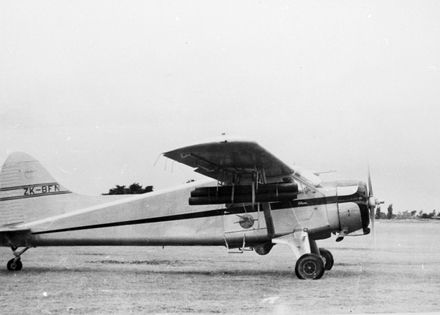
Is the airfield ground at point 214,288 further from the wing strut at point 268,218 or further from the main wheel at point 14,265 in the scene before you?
the wing strut at point 268,218

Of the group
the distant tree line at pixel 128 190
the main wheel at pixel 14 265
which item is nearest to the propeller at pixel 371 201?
the distant tree line at pixel 128 190

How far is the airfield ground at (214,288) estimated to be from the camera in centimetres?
676

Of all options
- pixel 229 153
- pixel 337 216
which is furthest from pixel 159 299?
pixel 337 216

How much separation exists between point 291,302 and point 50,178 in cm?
619

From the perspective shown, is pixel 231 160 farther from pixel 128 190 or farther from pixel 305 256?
pixel 128 190

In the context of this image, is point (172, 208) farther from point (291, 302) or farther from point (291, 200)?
point (291, 302)

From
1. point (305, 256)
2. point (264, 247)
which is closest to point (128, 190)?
point (264, 247)

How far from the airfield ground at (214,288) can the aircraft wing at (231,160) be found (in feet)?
5.86

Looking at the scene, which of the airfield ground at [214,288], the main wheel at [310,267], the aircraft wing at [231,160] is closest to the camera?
the airfield ground at [214,288]

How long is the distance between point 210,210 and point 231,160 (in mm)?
1622

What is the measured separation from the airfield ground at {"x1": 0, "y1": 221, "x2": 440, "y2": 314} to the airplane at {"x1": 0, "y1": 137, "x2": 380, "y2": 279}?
61cm

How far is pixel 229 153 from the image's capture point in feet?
27.6

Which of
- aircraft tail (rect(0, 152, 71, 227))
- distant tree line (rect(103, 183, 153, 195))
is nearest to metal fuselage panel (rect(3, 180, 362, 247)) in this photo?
aircraft tail (rect(0, 152, 71, 227))

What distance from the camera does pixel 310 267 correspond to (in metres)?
9.02
